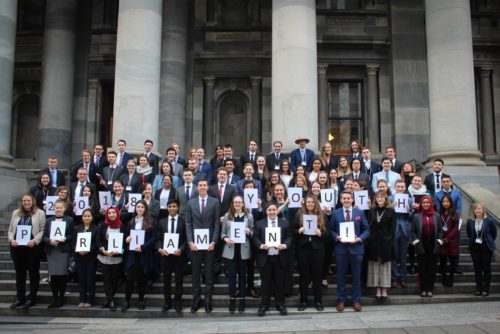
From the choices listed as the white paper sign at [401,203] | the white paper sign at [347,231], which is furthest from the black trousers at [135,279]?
the white paper sign at [401,203]

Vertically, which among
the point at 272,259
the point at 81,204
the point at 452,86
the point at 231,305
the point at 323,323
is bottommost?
the point at 323,323

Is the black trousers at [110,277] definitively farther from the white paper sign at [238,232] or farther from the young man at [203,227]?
the white paper sign at [238,232]

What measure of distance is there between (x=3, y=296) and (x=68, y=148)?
1100 centimetres

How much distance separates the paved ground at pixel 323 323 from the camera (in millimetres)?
8781

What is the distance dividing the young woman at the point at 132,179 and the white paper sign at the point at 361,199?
506 cm

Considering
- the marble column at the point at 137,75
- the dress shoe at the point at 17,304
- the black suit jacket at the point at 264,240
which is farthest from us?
the marble column at the point at 137,75

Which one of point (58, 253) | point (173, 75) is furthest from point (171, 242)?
point (173, 75)

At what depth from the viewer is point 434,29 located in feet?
56.2

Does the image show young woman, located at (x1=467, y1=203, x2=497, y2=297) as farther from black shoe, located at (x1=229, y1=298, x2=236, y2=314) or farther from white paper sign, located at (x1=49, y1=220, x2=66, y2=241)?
white paper sign, located at (x1=49, y1=220, x2=66, y2=241)

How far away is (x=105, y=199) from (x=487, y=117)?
16609 mm

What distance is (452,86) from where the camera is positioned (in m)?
16.5

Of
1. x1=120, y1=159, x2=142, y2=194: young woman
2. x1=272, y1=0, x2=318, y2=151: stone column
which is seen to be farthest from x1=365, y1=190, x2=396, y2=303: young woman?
x1=120, y1=159, x2=142, y2=194: young woman

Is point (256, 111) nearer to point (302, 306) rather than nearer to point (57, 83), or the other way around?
point (57, 83)

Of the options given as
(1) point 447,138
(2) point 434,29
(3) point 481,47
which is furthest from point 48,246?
(3) point 481,47
